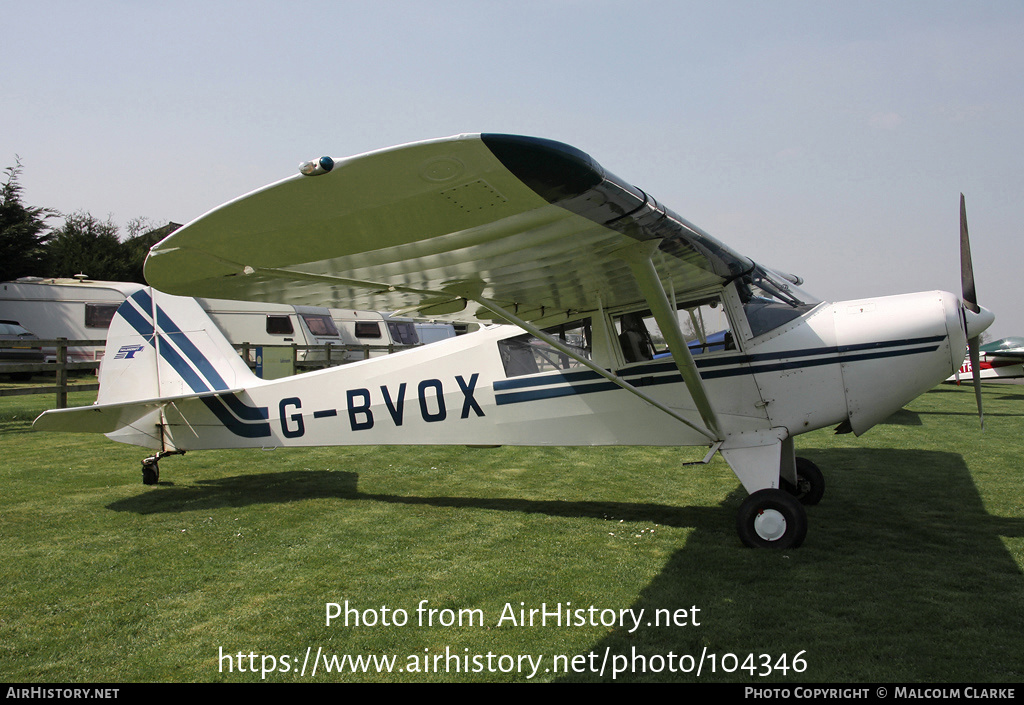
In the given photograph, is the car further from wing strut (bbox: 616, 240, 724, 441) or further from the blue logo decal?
wing strut (bbox: 616, 240, 724, 441)

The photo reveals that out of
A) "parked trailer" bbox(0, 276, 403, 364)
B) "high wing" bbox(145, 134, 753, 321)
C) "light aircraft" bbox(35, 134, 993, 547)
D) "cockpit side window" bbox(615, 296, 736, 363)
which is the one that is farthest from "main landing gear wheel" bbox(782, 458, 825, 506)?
"parked trailer" bbox(0, 276, 403, 364)

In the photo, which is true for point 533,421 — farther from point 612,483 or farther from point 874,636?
point 874,636

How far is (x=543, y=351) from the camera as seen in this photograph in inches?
224

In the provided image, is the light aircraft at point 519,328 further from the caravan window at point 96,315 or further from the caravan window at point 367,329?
the caravan window at point 96,315

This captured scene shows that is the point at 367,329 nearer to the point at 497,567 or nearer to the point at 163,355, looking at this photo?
the point at 163,355

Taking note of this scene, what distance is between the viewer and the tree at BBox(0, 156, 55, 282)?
30656mm

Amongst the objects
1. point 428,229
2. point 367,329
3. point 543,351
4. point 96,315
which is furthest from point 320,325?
point 428,229

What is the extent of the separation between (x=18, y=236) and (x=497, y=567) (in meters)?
35.9

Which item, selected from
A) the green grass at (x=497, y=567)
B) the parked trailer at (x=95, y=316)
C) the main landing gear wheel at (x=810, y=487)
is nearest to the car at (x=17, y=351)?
the parked trailer at (x=95, y=316)

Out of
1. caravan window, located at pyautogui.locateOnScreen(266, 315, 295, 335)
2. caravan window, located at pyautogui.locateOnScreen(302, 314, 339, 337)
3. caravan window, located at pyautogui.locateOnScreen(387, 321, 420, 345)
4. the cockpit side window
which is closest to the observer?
the cockpit side window

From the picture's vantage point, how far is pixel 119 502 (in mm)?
6109

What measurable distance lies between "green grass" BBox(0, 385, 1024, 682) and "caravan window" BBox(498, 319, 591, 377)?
1280 mm

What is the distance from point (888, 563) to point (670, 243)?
2502mm
